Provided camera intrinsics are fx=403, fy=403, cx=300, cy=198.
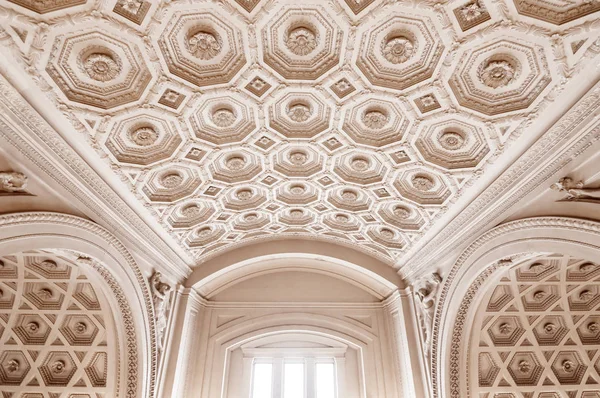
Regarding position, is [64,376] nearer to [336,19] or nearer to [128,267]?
[128,267]

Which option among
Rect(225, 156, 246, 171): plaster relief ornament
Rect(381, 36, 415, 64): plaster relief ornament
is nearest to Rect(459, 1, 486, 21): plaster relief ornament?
Rect(381, 36, 415, 64): plaster relief ornament

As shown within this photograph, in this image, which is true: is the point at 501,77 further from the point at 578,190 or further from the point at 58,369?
the point at 58,369

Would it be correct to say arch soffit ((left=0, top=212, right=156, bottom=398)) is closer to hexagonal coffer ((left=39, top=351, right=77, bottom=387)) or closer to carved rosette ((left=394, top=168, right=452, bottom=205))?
hexagonal coffer ((left=39, top=351, right=77, bottom=387))

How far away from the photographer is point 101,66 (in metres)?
6.01

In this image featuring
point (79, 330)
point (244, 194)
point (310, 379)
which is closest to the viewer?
point (244, 194)

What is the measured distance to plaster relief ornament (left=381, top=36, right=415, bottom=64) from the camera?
19.5ft

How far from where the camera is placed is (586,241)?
6.59 metres

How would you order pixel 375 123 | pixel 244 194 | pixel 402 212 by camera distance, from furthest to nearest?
1. pixel 402 212
2. pixel 244 194
3. pixel 375 123

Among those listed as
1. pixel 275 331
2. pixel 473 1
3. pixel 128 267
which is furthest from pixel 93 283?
pixel 473 1

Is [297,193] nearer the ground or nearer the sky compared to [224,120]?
nearer the sky

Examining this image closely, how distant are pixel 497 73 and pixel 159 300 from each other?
9.32 meters

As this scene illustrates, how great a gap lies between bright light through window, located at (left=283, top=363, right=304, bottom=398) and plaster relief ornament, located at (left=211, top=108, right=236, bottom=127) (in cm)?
834

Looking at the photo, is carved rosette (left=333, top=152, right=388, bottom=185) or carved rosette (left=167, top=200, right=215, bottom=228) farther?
carved rosette (left=167, top=200, right=215, bottom=228)

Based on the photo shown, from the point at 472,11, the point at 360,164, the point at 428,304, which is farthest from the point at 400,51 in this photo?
the point at 428,304
